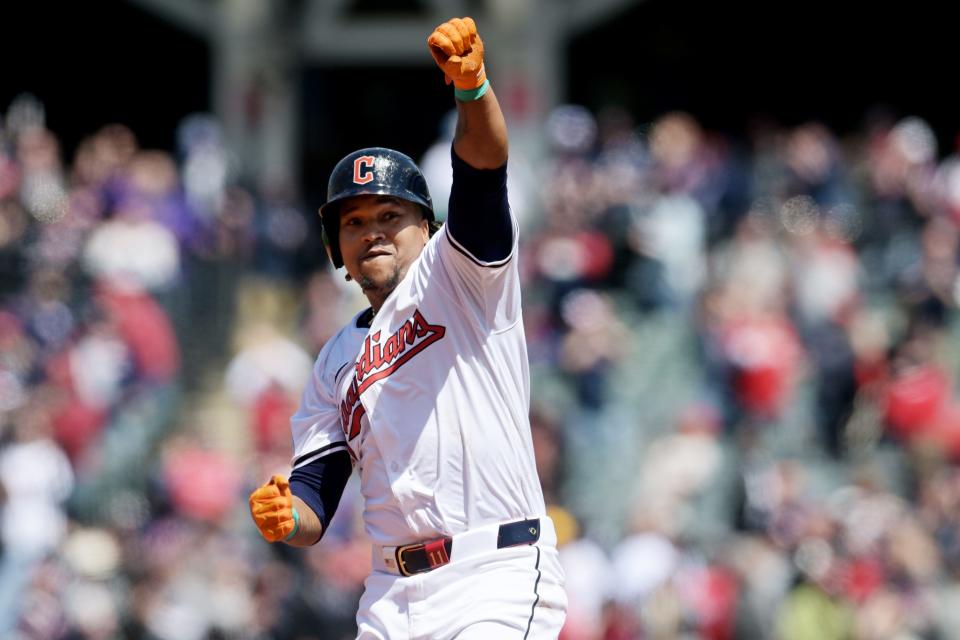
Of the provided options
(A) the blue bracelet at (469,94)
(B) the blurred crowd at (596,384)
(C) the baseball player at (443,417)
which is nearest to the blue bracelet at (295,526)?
(C) the baseball player at (443,417)

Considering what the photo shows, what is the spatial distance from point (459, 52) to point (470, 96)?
0.12 m

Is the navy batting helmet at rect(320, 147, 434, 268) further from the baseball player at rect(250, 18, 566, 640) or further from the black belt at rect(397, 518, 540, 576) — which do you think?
the black belt at rect(397, 518, 540, 576)

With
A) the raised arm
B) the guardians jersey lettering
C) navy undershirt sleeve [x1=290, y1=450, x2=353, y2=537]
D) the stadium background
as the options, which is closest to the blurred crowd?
the stadium background

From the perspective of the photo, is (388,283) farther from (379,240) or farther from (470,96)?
(470,96)

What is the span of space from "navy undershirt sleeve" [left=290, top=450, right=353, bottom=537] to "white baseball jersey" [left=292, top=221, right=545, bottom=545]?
0.21m

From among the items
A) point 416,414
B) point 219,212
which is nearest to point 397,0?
point 219,212

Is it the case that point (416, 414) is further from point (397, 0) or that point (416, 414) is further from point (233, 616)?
point (397, 0)

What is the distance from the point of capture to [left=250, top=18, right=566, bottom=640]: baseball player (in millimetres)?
4008

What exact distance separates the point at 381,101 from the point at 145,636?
33.7 feet

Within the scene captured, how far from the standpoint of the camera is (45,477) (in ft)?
32.6

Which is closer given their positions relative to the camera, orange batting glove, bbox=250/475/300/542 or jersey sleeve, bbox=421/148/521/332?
jersey sleeve, bbox=421/148/521/332

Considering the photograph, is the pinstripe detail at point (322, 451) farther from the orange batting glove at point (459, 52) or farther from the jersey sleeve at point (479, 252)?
the orange batting glove at point (459, 52)

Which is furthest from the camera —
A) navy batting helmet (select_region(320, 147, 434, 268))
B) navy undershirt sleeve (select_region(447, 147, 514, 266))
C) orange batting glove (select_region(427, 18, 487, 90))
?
navy batting helmet (select_region(320, 147, 434, 268))

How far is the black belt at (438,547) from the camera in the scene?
411cm
